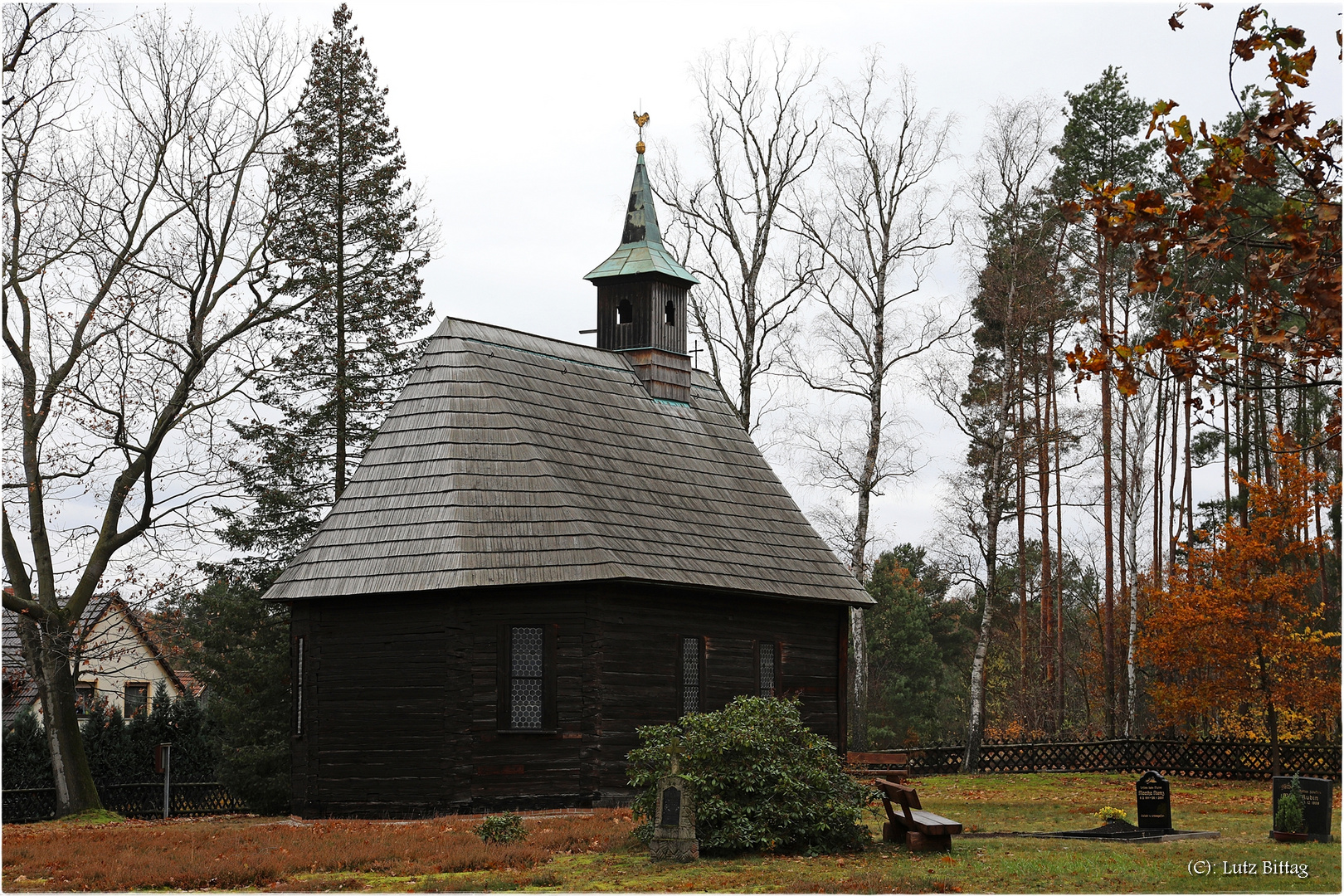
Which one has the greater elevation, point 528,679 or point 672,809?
point 528,679

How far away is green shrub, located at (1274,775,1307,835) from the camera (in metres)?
14.9

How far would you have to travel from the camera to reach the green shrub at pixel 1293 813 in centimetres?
1491

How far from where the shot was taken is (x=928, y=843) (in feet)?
46.0

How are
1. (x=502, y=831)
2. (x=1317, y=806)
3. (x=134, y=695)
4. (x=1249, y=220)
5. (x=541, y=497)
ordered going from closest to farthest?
1. (x=1249, y=220)
2. (x=502, y=831)
3. (x=1317, y=806)
4. (x=541, y=497)
5. (x=134, y=695)

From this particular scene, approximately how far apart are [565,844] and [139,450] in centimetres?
1358

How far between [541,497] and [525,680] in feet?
9.43

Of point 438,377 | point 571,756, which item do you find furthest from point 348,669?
point 438,377

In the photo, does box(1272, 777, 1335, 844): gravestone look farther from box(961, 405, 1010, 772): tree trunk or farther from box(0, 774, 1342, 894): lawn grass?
box(961, 405, 1010, 772): tree trunk

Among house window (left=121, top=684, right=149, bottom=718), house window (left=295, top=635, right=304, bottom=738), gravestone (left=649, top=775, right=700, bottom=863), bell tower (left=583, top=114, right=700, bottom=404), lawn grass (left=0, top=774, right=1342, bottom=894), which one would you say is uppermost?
bell tower (left=583, top=114, right=700, bottom=404)

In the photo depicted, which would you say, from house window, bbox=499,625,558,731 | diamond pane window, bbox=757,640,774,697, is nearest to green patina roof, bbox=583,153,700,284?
diamond pane window, bbox=757,640,774,697

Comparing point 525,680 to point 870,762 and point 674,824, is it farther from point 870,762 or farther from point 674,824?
point 870,762

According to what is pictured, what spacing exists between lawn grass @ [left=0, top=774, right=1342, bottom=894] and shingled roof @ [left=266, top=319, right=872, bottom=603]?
4.09 metres

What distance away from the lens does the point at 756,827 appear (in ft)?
44.8

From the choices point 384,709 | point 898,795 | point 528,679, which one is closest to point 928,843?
point 898,795
